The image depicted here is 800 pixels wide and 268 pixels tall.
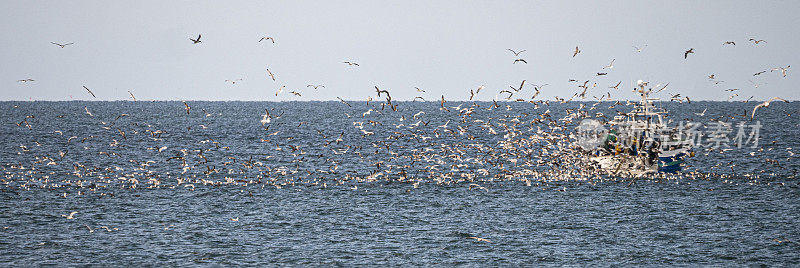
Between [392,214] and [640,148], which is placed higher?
[640,148]

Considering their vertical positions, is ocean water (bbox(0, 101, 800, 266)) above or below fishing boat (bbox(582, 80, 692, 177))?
below

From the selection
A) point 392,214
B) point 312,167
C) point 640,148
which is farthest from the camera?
point 312,167

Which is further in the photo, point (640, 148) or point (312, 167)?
point (312, 167)

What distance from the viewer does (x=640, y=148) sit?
4481 cm

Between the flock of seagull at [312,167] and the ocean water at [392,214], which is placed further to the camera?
the flock of seagull at [312,167]

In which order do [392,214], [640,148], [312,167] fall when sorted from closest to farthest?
1. [392,214]
2. [640,148]
3. [312,167]

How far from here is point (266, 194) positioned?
39438 millimetres

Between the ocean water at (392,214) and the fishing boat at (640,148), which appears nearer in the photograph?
the ocean water at (392,214)

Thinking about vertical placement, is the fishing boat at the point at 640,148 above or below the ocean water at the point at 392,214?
above

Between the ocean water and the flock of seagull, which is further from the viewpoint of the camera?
the flock of seagull

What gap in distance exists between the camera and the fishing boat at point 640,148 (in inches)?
1741

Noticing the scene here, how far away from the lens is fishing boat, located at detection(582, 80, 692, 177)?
44219mm

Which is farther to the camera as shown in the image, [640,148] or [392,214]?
[640,148]

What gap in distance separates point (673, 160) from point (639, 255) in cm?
2251
